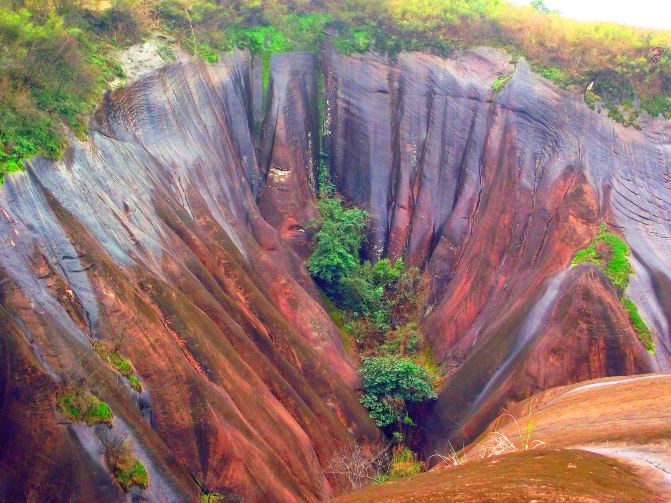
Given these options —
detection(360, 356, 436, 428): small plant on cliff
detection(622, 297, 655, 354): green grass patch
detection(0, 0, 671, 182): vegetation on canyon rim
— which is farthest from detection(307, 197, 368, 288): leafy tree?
detection(622, 297, 655, 354): green grass patch

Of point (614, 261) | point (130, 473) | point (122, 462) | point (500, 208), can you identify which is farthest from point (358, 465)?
point (500, 208)

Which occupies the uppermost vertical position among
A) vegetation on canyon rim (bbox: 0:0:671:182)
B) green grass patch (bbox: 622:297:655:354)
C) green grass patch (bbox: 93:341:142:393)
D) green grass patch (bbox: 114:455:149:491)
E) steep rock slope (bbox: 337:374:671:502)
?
vegetation on canyon rim (bbox: 0:0:671:182)

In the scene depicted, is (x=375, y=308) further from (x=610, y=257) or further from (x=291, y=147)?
(x=610, y=257)

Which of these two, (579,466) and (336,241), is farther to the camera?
(336,241)

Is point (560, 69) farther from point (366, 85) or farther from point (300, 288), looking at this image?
point (300, 288)

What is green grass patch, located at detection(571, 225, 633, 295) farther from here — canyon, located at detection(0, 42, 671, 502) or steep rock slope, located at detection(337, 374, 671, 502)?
steep rock slope, located at detection(337, 374, 671, 502)

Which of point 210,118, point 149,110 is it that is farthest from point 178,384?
point 210,118
